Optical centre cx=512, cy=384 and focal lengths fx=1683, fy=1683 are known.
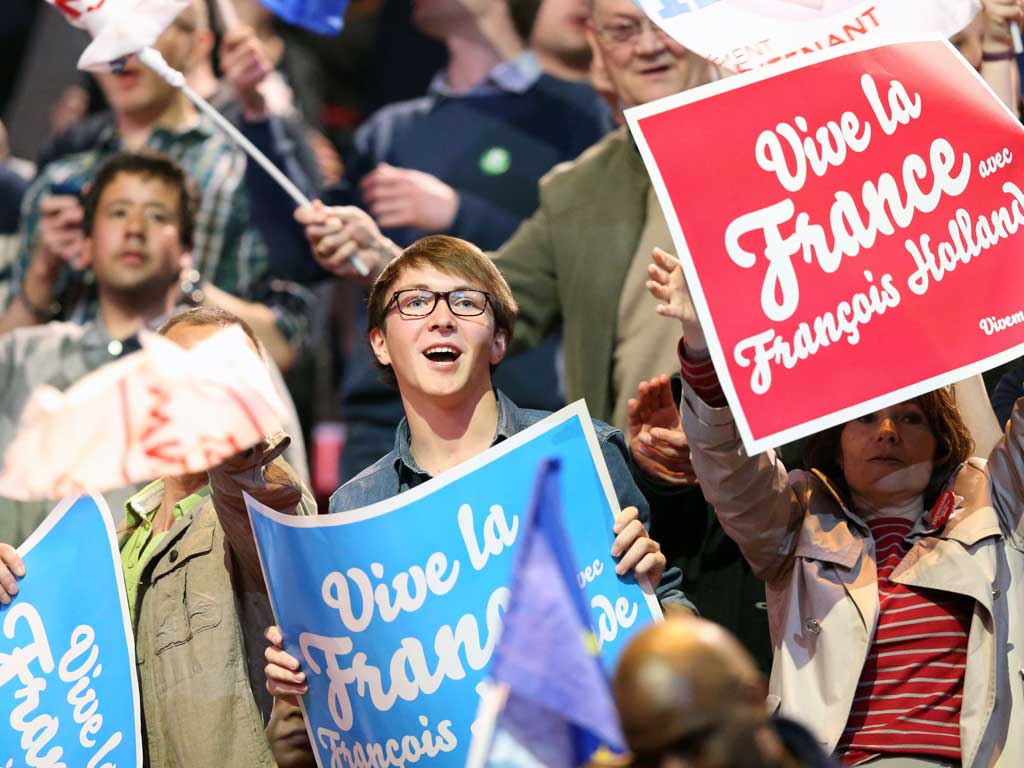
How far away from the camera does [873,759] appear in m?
3.08

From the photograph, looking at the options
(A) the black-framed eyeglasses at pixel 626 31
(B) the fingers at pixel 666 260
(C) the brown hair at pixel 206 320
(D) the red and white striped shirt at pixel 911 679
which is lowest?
(D) the red and white striped shirt at pixel 911 679

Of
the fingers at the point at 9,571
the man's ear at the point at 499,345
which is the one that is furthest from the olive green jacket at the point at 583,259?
the fingers at the point at 9,571

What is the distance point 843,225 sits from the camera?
3152 millimetres

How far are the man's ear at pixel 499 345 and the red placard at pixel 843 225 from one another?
0.51 m

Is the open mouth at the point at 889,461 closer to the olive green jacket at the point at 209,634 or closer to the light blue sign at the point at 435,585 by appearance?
the light blue sign at the point at 435,585

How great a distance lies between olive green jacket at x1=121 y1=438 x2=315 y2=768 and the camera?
3285 mm

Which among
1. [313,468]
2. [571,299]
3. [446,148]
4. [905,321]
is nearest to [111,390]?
[905,321]

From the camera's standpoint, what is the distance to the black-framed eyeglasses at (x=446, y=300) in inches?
131

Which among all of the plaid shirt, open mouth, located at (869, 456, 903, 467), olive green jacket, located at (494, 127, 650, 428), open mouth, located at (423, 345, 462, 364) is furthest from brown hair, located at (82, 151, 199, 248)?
open mouth, located at (869, 456, 903, 467)

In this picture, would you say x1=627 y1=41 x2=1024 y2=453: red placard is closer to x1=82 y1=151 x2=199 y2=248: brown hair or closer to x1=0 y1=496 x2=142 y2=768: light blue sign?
x1=0 y1=496 x2=142 y2=768: light blue sign

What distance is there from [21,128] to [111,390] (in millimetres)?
5728

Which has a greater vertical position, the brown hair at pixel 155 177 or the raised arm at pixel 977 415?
the brown hair at pixel 155 177

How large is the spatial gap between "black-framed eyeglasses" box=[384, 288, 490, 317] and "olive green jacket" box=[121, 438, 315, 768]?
1.33ft

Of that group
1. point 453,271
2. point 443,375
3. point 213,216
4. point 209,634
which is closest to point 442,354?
point 443,375
